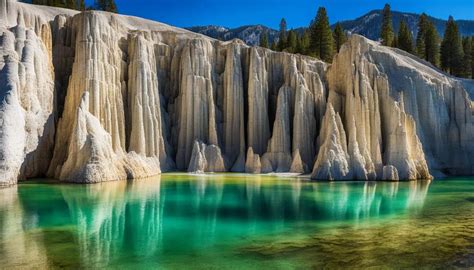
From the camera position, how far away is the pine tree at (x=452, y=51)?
222 feet

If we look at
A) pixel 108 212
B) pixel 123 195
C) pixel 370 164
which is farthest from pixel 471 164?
pixel 108 212

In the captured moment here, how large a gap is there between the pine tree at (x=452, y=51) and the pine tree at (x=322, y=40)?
17.8m

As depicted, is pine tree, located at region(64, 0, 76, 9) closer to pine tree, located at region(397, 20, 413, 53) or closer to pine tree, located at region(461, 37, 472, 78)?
pine tree, located at region(397, 20, 413, 53)

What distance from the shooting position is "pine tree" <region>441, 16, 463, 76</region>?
67688 millimetres

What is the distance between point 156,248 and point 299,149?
3234 cm

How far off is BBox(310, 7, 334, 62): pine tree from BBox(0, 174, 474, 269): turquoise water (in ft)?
144

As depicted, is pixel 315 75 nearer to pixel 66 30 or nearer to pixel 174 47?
pixel 174 47

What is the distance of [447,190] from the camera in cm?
2877

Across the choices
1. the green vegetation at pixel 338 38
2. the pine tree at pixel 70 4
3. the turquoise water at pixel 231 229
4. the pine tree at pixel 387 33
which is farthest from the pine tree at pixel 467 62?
the pine tree at pixel 70 4

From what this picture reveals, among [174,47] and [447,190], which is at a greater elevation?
[174,47]

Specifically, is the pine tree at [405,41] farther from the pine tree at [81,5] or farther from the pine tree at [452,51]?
the pine tree at [81,5]

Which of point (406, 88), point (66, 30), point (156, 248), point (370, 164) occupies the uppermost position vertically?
point (66, 30)

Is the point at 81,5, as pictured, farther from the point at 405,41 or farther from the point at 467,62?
the point at 467,62

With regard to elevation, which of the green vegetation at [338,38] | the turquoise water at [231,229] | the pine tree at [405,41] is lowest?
the turquoise water at [231,229]
